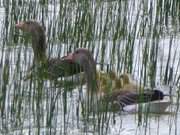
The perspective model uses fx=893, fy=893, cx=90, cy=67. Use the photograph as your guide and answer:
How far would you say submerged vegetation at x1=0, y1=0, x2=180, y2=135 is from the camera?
23.5 ft

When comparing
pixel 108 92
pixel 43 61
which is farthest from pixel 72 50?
pixel 108 92

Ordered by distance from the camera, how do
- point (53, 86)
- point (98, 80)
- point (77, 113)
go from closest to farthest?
point (77, 113) < point (53, 86) < point (98, 80)

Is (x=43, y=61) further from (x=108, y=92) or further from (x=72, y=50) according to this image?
(x=108, y=92)

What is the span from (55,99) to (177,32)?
4.33m

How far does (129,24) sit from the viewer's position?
11133 millimetres

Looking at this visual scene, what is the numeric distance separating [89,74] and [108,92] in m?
1.28

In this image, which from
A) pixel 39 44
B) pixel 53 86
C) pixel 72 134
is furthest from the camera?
pixel 39 44

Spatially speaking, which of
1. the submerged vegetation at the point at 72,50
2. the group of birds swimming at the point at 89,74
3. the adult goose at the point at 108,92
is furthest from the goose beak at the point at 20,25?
the adult goose at the point at 108,92

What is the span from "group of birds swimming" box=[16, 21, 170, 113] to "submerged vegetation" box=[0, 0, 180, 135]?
4.5 inches

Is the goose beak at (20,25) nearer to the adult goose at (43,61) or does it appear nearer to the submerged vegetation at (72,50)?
the adult goose at (43,61)

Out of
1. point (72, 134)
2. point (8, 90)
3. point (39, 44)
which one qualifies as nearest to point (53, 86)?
point (8, 90)

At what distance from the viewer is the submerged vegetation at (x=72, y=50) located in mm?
7172

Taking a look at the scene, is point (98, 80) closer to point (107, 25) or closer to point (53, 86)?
point (53, 86)

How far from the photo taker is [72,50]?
404 inches
